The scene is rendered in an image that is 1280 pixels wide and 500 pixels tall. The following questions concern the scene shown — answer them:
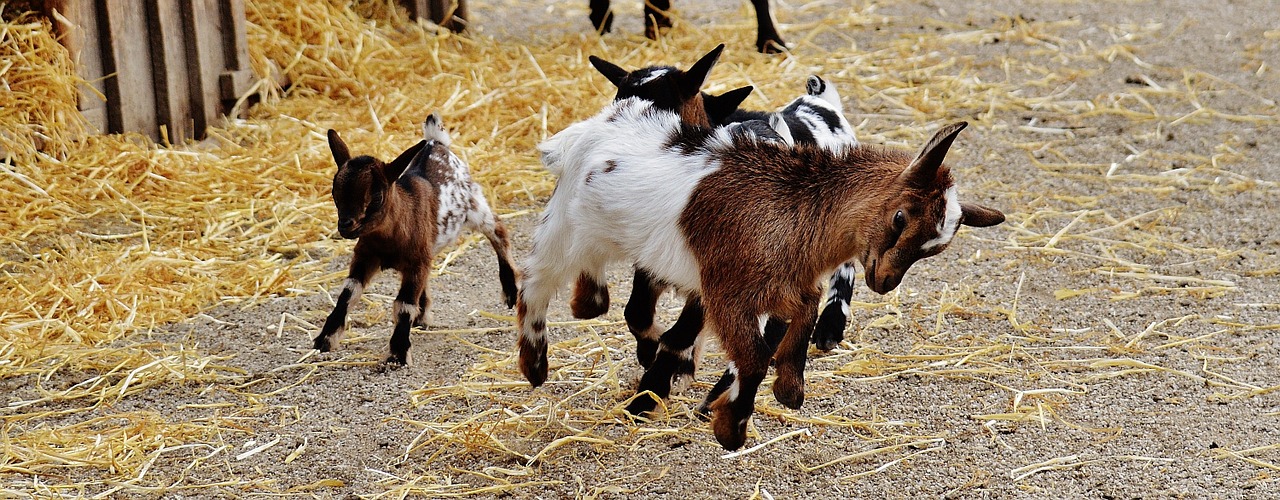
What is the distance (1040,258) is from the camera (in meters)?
5.86

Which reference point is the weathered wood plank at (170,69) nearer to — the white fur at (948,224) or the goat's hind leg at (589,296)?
the goat's hind leg at (589,296)

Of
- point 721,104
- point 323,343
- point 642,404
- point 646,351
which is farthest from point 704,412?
point 323,343

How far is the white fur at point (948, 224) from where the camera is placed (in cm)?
346

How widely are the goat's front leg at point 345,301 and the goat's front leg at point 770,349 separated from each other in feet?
4.42

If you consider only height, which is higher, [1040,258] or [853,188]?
[853,188]

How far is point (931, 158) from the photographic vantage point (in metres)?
3.42

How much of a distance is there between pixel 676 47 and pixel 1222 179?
143 inches

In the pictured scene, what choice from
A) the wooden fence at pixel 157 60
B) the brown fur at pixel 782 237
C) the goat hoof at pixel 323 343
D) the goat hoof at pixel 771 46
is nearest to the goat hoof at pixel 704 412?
the brown fur at pixel 782 237

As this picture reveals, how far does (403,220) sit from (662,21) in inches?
198

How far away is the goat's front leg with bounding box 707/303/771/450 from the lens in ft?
12.1

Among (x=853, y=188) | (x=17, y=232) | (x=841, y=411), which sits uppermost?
(x=853, y=188)

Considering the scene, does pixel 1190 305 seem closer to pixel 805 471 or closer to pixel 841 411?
pixel 841 411

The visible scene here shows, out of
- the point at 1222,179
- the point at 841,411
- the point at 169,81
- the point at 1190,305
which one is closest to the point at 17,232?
the point at 169,81

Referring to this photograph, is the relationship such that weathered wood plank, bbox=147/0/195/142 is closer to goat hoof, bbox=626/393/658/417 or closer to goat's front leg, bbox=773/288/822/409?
goat hoof, bbox=626/393/658/417
